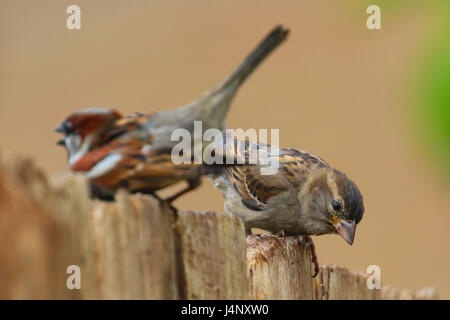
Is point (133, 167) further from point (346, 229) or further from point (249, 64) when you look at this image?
point (346, 229)

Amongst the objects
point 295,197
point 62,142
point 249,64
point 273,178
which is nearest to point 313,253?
point 295,197

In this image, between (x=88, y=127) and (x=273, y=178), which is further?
(x=273, y=178)

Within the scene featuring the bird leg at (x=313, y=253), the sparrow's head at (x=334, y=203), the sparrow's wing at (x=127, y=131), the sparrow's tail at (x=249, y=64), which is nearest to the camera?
the sparrow's wing at (x=127, y=131)

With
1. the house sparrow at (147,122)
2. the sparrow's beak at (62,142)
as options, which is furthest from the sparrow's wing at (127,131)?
the sparrow's beak at (62,142)

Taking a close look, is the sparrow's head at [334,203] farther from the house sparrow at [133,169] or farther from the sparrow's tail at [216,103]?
the house sparrow at [133,169]

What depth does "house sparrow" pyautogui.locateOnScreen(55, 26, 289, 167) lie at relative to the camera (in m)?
2.28

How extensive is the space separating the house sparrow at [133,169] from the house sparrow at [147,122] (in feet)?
0.14

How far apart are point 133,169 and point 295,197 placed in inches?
85.7

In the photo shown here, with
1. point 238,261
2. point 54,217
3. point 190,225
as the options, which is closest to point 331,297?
point 238,261

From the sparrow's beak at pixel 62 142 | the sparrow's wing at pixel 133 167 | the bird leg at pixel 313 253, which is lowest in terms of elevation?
the bird leg at pixel 313 253

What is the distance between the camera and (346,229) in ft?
12.6

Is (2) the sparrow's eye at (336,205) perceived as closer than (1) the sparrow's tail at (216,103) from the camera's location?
No

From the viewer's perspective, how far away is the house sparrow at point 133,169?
2.06 metres

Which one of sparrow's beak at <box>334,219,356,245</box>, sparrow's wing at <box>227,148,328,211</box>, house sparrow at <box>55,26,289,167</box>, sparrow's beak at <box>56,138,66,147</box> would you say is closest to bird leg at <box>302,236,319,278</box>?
sparrow's beak at <box>334,219,356,245</box>
